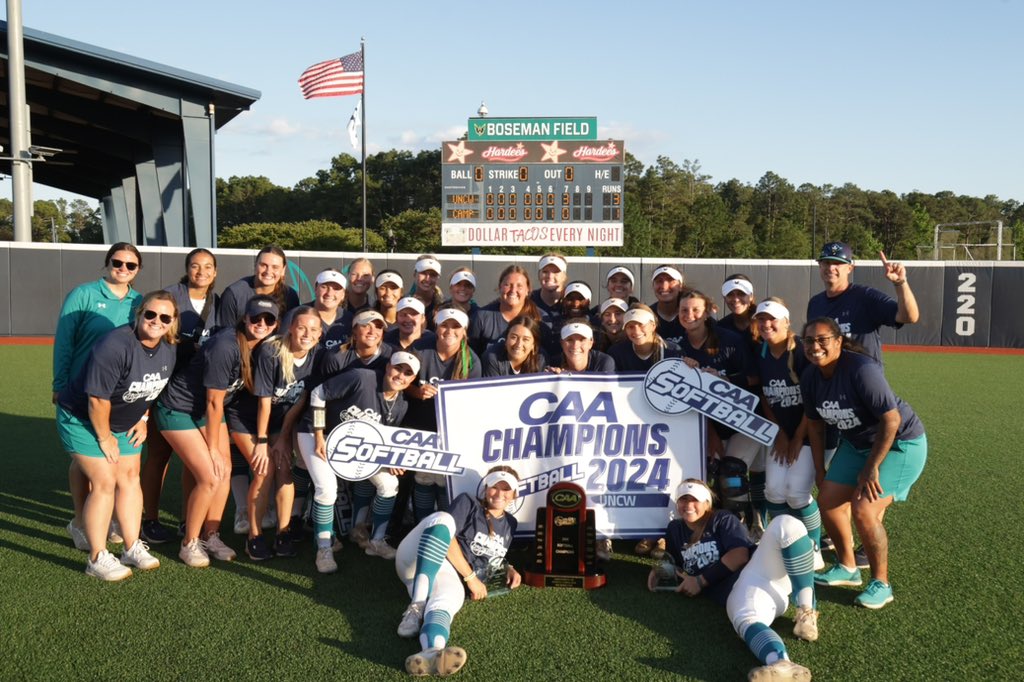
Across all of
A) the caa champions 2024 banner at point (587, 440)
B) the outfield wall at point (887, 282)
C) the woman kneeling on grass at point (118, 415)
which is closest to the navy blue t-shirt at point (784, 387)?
the caa champions 2024 banner at point (587, 440)

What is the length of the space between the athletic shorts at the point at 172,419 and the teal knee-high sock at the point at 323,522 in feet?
3.03

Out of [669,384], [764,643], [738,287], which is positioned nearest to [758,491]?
[669,384]

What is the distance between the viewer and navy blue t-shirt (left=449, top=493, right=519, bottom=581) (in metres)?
4.54

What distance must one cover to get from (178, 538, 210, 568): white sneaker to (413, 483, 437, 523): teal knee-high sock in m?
1.29

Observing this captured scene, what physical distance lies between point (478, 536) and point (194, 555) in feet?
5.77

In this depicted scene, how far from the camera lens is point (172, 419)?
496cm

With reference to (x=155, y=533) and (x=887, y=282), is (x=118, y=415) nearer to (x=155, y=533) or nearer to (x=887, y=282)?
(x=155, y=533)

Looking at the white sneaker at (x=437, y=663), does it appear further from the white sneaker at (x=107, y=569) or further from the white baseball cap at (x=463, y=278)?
the white baseball cap at (x=463, y=278)

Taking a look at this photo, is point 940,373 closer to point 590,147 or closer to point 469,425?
point 590,147

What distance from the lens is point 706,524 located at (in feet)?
14.8

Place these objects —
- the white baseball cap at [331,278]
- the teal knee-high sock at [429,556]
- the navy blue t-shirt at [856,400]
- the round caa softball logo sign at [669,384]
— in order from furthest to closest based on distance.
Result: the white baseball cap at [331,278]
the round caa softball logo sign at [669,384]
the navy blue t-shirt at [856,400]
the teal knee-high sock at [429,556]

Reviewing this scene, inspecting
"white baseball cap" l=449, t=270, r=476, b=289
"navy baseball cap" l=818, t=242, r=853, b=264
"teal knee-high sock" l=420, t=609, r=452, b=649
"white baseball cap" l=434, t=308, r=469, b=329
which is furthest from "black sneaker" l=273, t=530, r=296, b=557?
"navy baseball cap" l=818, t=242, r=853, b=264

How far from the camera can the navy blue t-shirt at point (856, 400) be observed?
14.0 feet

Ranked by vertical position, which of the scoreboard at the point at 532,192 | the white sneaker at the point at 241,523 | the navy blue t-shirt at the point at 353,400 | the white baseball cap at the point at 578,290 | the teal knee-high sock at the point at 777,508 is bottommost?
the white sneaker at the point at 241,523
